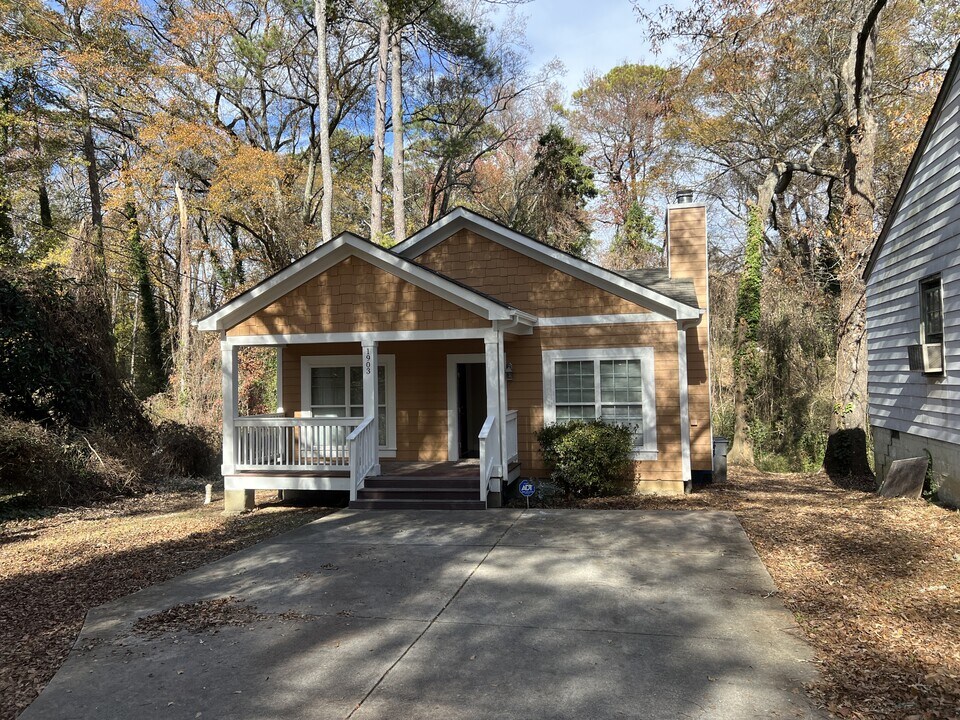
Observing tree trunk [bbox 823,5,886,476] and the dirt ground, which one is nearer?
the dirt ground

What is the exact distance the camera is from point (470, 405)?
45.9 feet

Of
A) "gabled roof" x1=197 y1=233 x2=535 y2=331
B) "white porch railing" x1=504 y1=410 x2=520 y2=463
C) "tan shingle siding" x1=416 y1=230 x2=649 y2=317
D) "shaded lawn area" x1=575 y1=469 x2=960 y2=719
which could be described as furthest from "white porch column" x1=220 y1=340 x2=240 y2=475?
"shaded lawn area" x1=575 y1=469 x2=960 y2=719

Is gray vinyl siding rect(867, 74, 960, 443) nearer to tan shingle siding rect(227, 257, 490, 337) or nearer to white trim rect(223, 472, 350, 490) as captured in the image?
tan shingle siding rect(227, 257, 490, 337)

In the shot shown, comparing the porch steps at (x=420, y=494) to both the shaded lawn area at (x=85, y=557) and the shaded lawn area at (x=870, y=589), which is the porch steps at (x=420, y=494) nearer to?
the shaded lawn area at (x=85, y=557)

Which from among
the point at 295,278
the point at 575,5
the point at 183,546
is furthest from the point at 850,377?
the point at 183,546

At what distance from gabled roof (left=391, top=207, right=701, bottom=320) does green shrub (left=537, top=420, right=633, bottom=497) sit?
2247mm

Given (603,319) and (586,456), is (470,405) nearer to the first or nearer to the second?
(603,319)

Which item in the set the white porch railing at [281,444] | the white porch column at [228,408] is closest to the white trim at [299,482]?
the white porch railing at [281,444]

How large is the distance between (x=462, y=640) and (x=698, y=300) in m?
9.77

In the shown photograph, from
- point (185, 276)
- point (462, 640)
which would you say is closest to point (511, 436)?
point (462, 640)

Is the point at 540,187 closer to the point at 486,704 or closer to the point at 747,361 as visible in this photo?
the point at 747,361

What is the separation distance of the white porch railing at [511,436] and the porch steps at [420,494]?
3.69 feet

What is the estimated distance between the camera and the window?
9312 millimetres

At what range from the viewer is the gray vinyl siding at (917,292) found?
333 inches
